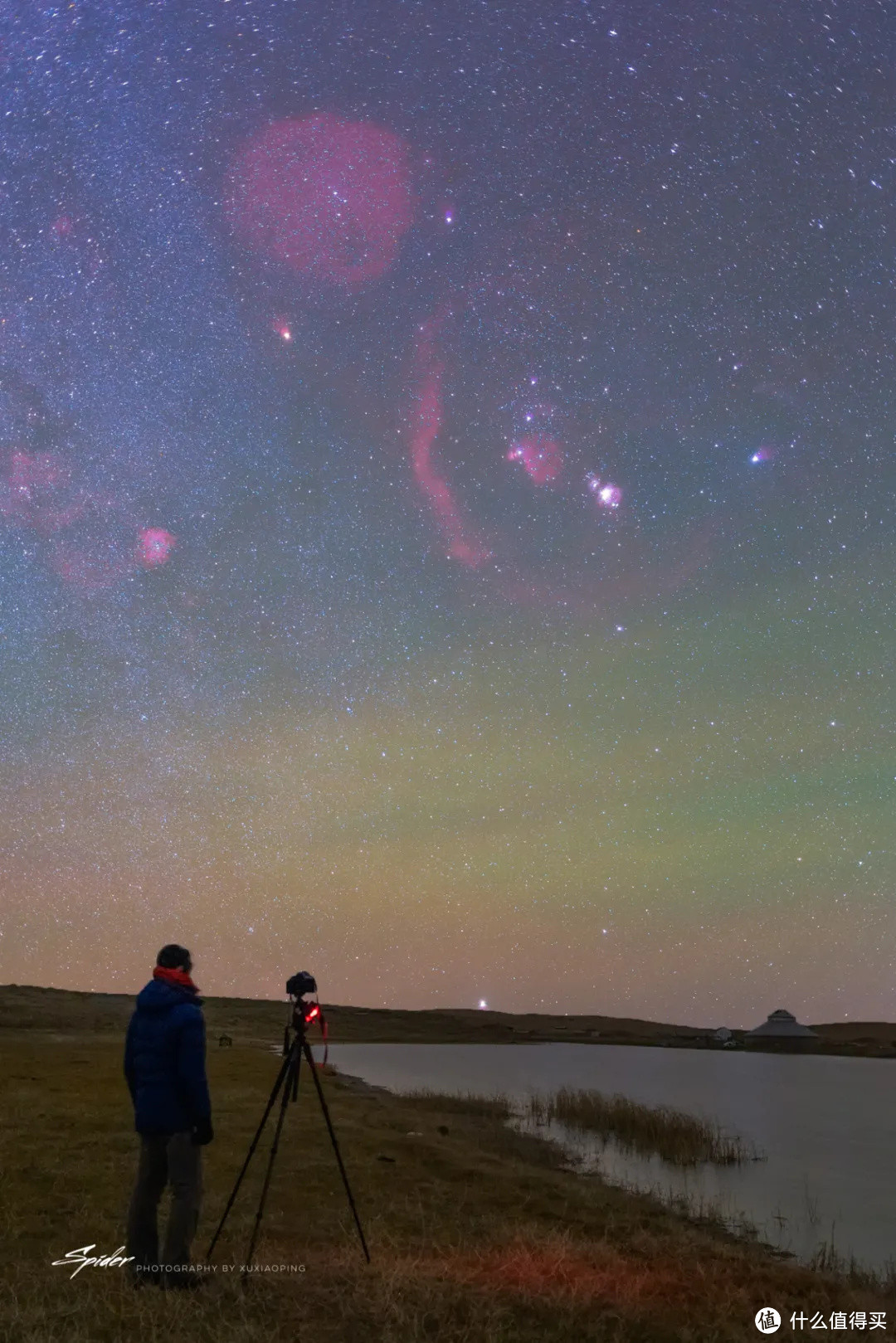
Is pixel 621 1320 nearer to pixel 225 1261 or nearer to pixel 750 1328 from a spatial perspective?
pixel 750 1328

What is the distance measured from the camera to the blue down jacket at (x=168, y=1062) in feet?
26.2

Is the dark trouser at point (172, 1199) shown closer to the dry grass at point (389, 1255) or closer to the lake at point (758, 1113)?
the dry grass at point (389, 1255)

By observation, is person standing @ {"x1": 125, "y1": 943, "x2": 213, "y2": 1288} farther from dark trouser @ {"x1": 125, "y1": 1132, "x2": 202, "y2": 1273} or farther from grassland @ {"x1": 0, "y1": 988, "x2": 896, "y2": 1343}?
grassland @ {"x1": 0, "y1": 988, "x2": 896, "y2": 1343}

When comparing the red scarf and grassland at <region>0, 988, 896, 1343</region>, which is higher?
the red scarf

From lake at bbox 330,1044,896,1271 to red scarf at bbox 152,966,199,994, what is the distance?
13444mm

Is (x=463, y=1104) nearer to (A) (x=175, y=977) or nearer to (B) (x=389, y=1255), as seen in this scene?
(B) (x=389, y=1255)

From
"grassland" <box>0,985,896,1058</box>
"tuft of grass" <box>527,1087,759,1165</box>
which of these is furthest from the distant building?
"tuft of grass" <box>527,1087,759,1165</box>

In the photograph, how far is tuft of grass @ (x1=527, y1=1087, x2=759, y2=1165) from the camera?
26.9 meters

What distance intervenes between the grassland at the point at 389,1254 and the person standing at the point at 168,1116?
33 centimetres

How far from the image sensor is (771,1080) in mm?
68750

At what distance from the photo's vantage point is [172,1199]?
26.9 feet

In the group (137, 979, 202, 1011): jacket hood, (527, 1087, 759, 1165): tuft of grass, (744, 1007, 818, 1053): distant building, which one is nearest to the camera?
(137, 979, 202, 1011): jacket hood

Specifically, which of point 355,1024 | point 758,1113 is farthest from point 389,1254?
point 355,1024

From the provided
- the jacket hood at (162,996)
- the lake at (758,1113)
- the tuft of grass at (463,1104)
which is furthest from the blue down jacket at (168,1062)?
the tuft of grass at (463,1104)
